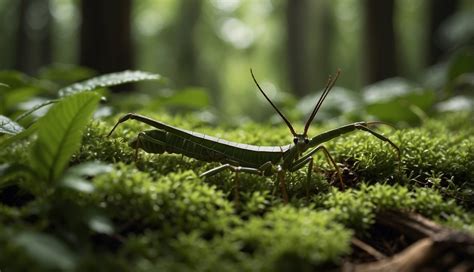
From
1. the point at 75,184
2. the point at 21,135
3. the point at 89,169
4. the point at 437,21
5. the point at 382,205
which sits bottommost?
the point at 75,184

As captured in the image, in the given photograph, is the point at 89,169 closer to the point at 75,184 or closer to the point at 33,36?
the point at 75,184

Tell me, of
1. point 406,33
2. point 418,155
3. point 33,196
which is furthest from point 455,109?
point 406,33

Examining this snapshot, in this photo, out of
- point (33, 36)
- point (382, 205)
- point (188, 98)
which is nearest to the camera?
point (382, 205)

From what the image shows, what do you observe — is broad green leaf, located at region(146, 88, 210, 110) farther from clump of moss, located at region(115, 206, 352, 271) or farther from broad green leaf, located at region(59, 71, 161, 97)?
clump of moss, located at region(115, 206, 352, 271)

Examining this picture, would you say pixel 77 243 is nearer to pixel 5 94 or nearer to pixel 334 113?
pixel 5 94

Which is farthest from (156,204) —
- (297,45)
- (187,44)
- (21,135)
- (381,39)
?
(187,44)

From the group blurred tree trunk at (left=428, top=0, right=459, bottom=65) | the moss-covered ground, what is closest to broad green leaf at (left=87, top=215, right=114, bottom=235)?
the moss-covered ground

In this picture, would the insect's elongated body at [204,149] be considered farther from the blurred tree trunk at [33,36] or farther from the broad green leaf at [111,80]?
the blurred tree trunk at [33,36]
